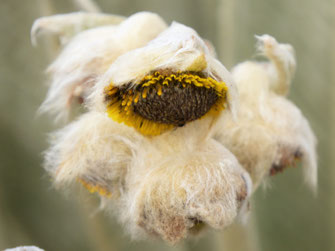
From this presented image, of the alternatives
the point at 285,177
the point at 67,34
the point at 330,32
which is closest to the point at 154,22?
the point at 67,34

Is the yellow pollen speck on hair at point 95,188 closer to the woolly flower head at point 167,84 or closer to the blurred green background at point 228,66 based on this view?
the woolly flower head at point 167,84

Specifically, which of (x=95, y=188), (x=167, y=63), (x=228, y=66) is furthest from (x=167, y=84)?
(x=228, y=66)

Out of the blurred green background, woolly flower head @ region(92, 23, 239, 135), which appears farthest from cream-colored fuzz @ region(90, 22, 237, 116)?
the blurred green background

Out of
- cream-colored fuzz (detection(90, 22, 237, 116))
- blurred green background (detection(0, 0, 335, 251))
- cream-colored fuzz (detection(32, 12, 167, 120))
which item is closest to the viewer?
cream-colored fuzz (detection(90, 22, 237, 116))

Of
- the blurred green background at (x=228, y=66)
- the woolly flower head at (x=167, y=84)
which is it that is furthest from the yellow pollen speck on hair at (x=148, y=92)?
the blurred green background at (x=228, y=66)

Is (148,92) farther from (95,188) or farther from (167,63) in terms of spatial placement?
(95,188)

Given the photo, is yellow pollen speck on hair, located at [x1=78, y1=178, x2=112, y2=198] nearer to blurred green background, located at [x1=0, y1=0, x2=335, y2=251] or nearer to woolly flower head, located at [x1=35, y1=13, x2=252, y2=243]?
woolly flower head, located at [x1=35, y1=13, x2=252, y2=243]
